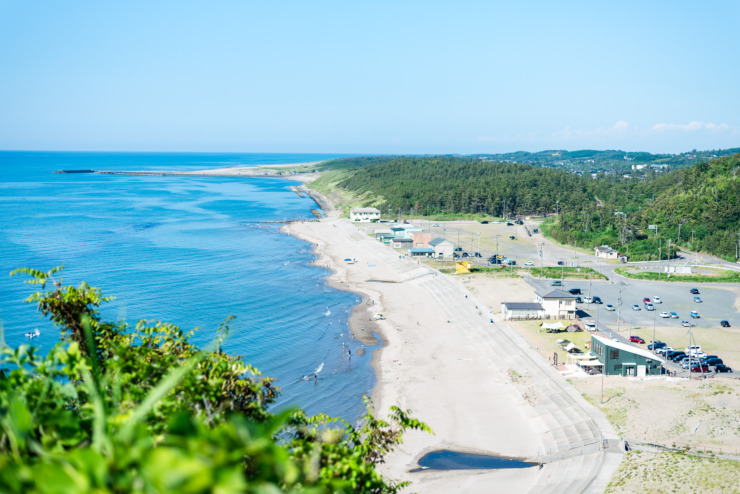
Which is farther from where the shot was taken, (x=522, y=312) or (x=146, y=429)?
(x=522, y=312)

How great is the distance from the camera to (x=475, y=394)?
33562 millimetres

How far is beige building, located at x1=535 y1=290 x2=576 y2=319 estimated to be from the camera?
4612cm

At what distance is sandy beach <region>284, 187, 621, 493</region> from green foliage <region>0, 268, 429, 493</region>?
1817cm

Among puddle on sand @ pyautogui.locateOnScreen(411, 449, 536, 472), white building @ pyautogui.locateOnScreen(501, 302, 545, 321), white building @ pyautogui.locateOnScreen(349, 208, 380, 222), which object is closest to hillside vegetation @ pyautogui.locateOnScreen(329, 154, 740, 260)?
white building @ pyautogui.locateOnScreen(349, 208, 380, 222)

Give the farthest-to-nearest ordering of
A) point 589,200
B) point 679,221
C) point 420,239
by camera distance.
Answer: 1. point 589,200
2. point 679,221
3. point 420,239

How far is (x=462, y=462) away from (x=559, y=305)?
928 inches

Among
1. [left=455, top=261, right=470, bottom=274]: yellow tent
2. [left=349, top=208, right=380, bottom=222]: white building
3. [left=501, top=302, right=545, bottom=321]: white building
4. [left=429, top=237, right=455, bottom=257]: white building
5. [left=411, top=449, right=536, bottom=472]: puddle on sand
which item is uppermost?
→ [left=349, top=208, right=380, bottom=222]: white building

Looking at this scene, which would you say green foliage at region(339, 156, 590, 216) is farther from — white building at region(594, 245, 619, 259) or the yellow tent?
the yellow tent

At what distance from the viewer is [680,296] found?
5403 cm

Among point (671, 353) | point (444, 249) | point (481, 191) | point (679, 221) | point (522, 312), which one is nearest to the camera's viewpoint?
point (671, 353)

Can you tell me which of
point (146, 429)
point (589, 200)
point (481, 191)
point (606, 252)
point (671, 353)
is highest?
point (481, 191)

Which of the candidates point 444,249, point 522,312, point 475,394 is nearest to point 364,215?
point 444,249

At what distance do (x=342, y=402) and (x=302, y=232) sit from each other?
63859 millimetres

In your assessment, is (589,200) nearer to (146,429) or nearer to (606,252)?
(606,252)
